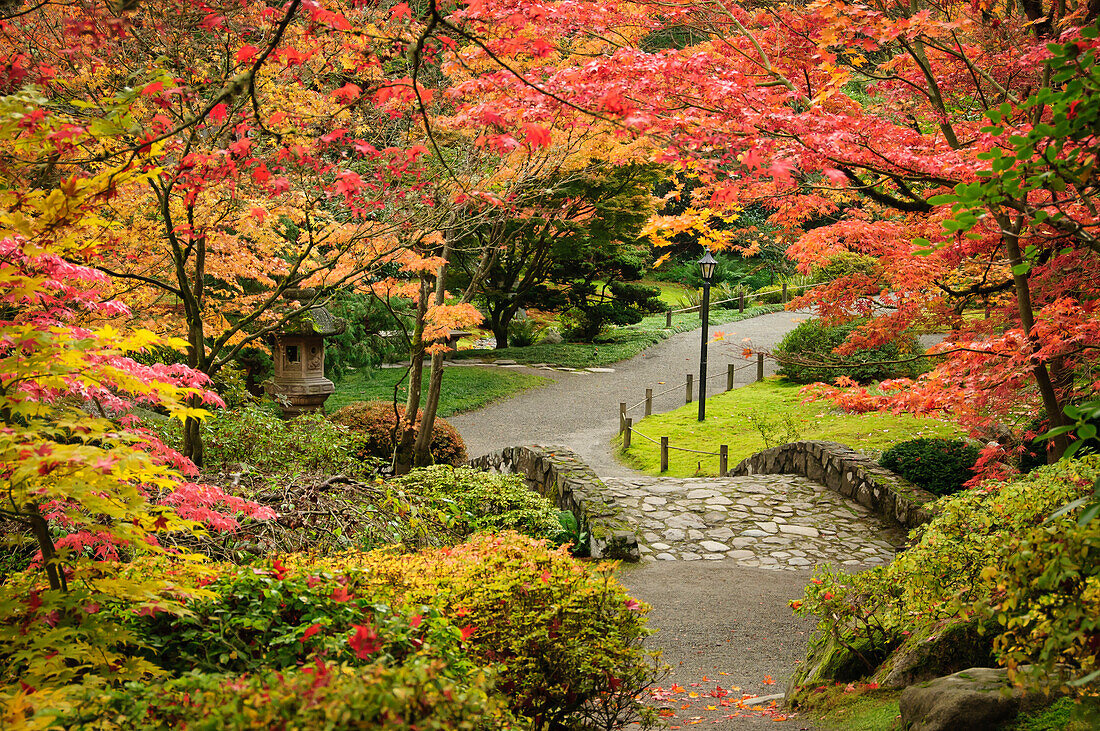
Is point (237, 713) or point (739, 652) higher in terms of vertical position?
point (237, 713)

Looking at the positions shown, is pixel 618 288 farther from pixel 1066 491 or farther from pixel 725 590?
pixel 1066 491

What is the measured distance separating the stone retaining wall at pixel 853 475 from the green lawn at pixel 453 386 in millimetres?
7755

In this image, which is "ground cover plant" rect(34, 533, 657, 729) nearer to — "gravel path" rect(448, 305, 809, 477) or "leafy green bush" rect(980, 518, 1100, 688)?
"leafy green bush" rect(980, 518, 1100, 688)

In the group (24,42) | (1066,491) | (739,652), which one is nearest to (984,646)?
(1066,491)

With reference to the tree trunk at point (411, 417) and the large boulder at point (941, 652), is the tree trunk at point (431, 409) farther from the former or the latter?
the large boulder at point (941, 652)

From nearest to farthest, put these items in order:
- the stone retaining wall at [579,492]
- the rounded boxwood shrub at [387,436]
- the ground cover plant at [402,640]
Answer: the ground cover plant at [402,640] < the stone retaining wall at [579,492] < the rounded boxwood shrub at [387,436]

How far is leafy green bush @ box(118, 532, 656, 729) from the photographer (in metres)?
2.41

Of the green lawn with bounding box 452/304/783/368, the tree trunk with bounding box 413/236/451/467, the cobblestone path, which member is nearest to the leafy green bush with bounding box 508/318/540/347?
the green lawn with bounding box 452/304/783/368

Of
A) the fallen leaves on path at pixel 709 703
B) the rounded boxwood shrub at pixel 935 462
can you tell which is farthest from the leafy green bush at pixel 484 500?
the rounded boxwood shrub at pixel 935 462

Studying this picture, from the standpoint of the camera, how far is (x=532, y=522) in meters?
6.45

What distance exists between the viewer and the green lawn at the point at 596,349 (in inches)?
828

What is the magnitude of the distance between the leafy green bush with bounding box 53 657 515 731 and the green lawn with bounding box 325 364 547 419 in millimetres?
14380

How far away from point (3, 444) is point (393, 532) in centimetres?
296

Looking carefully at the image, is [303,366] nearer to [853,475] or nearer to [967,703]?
[853,475]
